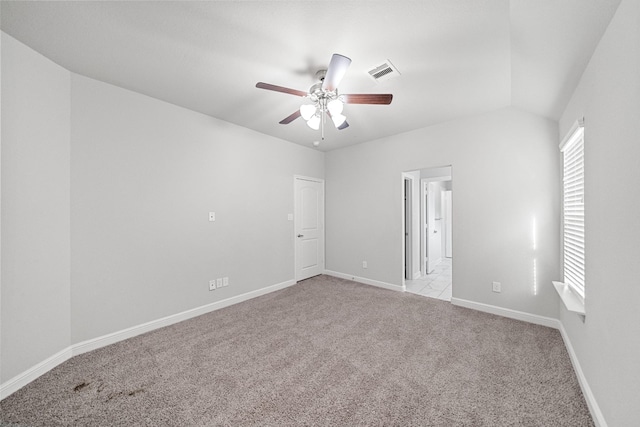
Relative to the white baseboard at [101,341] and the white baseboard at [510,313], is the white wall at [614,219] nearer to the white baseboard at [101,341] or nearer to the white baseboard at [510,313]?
the white baseboard at [510,313]

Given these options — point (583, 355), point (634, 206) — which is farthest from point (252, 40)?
point (583, 355)

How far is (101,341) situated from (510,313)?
4.52 meters

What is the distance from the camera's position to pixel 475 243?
3213mm

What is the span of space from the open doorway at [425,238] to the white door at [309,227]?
1.67 m

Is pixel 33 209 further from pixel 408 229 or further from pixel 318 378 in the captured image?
pixel 408 229

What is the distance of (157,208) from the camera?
2.75 metres

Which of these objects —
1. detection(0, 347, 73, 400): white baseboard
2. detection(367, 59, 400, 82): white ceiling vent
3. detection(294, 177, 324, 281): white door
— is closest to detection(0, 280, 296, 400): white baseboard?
detection(0, 347, 73, 400): white baseboard

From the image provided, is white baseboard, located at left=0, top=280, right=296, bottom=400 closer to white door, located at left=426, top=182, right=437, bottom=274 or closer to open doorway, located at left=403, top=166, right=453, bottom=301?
open doorway, located at left=403, top=166, right=453, bottom=301

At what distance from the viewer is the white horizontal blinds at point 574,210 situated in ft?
6.43

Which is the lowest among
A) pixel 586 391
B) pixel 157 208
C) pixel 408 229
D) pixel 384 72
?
pixel 586 391

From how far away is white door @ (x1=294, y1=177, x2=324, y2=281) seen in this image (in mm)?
4496

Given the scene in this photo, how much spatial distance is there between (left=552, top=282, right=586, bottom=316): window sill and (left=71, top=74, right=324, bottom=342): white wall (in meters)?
3.51

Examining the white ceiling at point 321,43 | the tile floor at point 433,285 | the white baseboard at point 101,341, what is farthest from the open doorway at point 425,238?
the white baseboard at point 101,341

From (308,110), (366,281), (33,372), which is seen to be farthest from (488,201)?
(33,372)
